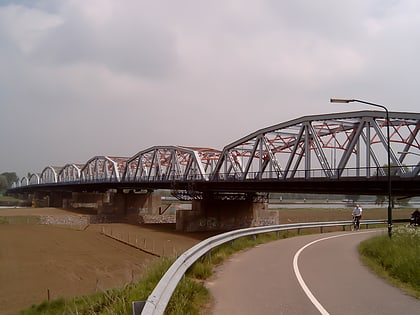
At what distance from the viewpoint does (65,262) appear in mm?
32562

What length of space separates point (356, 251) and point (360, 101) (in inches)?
282

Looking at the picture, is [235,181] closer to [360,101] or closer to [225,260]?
[360,101]

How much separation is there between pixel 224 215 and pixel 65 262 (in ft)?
94.7

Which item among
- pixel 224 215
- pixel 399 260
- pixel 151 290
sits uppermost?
pixel 151 290

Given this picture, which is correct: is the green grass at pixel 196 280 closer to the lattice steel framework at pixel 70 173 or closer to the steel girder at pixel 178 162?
Answer: the steel girder at pixel 178 162

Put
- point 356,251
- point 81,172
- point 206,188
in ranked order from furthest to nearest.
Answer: point 81,172
point 206,188
point 356,251

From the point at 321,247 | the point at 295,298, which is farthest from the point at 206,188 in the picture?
the point at 295,298

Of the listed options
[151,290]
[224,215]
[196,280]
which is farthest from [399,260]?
[224,215]

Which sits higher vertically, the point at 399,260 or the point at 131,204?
the point at 399,260

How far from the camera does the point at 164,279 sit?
809 cm

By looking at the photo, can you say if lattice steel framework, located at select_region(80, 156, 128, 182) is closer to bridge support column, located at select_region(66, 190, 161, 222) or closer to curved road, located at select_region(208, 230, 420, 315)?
bridge support column, located at select_region(66, 190, 161, 222)

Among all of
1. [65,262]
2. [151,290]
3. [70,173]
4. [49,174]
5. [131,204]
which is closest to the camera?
[151,290]

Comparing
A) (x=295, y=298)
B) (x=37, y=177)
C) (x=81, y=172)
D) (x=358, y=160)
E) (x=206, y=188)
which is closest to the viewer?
(x=295, y=298)

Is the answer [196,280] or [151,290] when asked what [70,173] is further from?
[151,290]
